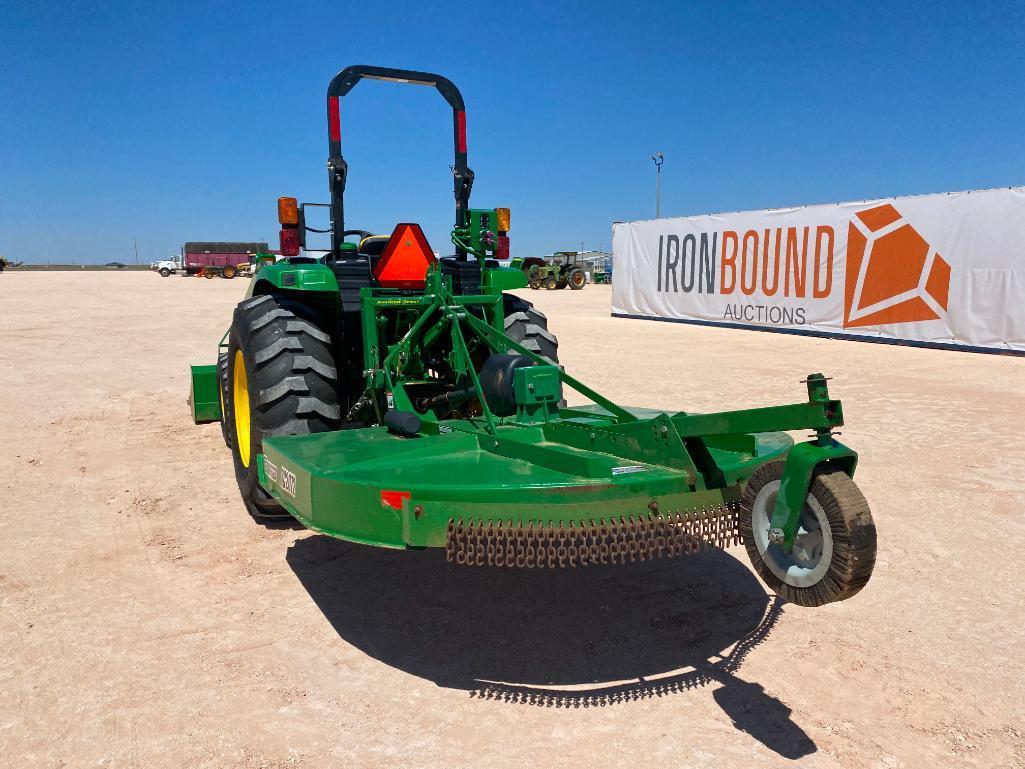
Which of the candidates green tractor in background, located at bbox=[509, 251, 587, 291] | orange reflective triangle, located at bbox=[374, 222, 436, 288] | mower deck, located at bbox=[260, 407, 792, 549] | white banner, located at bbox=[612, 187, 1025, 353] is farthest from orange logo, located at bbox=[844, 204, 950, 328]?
green tractor in background, located at bbox=[509, 251, 587, 291]

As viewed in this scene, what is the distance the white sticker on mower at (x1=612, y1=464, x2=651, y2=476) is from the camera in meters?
2.74

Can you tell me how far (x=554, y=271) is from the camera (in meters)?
37.3

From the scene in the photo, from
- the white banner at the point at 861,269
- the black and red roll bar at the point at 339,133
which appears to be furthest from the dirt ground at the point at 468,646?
the white banner at the point at 861,269

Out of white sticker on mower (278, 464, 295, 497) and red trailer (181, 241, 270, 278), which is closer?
white sticker on mower (278, 464, 295, 497)

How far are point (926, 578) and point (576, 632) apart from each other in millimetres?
1746

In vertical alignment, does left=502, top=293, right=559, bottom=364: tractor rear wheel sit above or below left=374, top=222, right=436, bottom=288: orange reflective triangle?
below

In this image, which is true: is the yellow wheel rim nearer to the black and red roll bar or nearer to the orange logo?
the black and red roll bar

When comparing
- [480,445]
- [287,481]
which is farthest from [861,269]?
[287,481]

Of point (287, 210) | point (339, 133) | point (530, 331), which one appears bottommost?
point (530, 331)

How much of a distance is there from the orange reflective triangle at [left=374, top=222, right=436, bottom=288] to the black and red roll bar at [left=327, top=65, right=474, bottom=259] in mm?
539

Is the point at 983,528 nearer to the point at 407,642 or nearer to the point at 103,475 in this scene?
the point at 407,642

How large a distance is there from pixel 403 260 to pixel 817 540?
2850mm

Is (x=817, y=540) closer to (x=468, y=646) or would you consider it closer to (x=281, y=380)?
(x=468, y=646)

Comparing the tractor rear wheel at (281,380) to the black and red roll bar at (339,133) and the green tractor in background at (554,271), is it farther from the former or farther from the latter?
the green tractor in background at (554,271)
